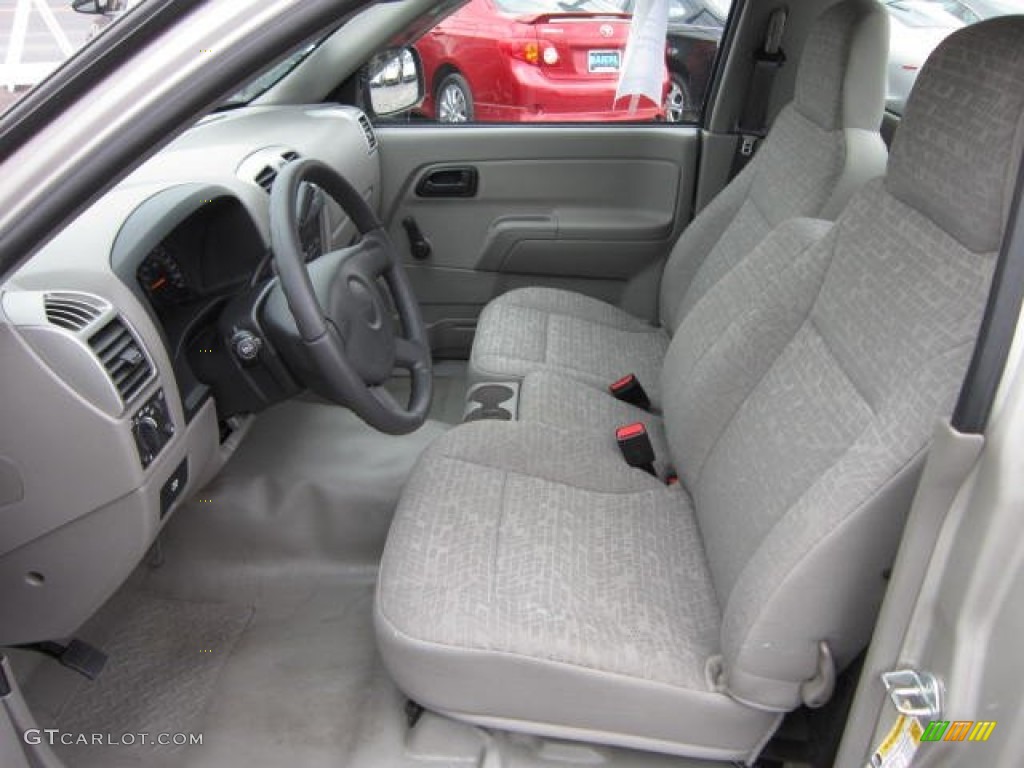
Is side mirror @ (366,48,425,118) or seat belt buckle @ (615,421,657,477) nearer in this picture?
seat belt buckle @ (615,421,657,477)

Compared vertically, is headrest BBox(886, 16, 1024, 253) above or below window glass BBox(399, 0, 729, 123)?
above

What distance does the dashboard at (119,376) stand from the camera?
3.67ft

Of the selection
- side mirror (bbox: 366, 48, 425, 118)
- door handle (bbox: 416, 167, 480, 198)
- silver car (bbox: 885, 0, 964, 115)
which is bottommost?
door handle (bbox: 416, 167, 480, 198)

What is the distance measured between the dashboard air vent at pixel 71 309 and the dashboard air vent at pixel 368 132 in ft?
4.28

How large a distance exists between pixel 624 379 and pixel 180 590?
955mm

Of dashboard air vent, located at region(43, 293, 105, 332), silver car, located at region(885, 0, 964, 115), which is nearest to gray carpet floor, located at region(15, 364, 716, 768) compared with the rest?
dashboard air vent, located at region(43, 293, 105, 332)

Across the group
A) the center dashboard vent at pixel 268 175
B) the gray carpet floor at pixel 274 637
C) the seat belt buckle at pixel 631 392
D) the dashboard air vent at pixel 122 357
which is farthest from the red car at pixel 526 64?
the dashboard air vent at pixel 122 357

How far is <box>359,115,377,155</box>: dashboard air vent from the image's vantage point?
2393 mm

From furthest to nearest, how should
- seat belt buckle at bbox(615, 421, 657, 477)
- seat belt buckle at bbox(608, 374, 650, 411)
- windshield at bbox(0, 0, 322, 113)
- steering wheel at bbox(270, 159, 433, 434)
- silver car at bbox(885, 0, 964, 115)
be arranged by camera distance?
silver car at bbox(885, 0, 964, 115) → seat belt buckle at bbox(608, 374, 650, 411) → seat belt buckle at bbox(615, 421, 657, 477) → steering wheel at bbox(270, 159, 433, 434) → windshield at bbox(0, 0, 322, 113)

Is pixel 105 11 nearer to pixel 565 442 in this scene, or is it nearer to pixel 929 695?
pixel 565 442

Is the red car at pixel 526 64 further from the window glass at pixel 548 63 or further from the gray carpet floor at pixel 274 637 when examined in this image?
the gray carpet floor at pixel 274 637

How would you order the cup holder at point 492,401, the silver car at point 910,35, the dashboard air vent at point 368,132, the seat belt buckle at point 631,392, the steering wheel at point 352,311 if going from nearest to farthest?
1. the steering wheel at point 352,311
2. the cup holder at point 492,401
3. the seat belt buckle at point 631,392
4. the silver car at point 910,35
5. the dashboard air vent at point 368,132

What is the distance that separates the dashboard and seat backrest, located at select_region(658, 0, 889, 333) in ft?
3.16

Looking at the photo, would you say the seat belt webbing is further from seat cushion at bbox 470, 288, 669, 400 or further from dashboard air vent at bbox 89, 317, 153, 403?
dashboard air vent at bbox 89, 317, 153, 403
